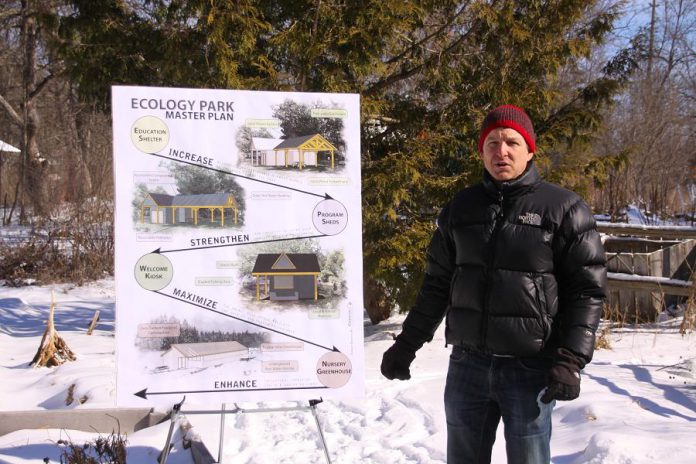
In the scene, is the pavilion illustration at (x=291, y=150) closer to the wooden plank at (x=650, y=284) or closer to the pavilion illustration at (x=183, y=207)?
the pavilion illustration at (x=183, y=207)

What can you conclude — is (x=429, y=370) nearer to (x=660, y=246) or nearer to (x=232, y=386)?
(x=232, y=386)

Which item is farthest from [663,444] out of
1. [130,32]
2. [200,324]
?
[130,32]

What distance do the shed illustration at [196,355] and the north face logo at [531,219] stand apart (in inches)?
71.7

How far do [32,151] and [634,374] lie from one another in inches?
700

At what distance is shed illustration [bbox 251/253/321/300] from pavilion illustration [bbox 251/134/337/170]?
51 cm

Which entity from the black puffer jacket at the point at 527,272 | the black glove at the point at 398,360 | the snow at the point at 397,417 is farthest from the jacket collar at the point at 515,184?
the snow at the point at 397,417

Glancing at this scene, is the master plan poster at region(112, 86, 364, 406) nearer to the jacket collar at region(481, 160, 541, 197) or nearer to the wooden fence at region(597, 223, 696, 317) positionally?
the jacket collar at region(481, 160, 541, 197)

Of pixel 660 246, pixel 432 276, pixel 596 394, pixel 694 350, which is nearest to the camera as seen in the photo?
pixel 432 276

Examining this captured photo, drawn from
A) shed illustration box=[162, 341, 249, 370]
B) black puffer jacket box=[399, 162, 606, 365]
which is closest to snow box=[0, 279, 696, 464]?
shed illustration box=[162, 341, 249, 370]

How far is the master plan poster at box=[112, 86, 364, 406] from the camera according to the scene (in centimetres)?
339

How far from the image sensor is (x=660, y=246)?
10828 mm

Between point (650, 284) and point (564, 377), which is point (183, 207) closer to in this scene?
point (564, 377)

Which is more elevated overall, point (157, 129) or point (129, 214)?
point (157, 129)

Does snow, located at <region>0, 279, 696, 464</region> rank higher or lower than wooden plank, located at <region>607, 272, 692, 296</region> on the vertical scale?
lower
